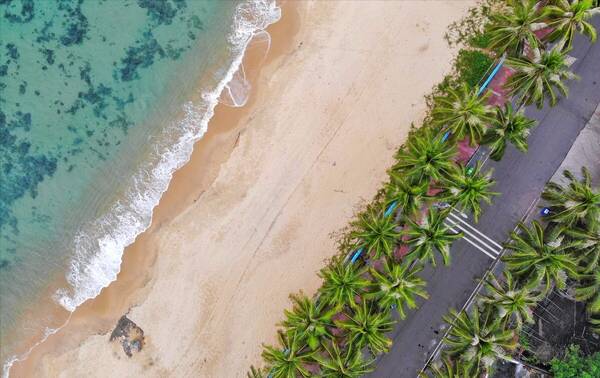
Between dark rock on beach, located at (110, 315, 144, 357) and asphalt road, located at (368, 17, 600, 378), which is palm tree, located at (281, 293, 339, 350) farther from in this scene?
dark rock on beach, located at (110, 315, 144, 357)

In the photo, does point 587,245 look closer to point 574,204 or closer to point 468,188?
point 574,204

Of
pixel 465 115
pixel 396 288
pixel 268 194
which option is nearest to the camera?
pixel 396 288

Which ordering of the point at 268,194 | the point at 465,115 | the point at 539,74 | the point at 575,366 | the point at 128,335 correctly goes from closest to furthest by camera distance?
the point at 465,115 → the point at 539,74 → the point at 575,366 → the point at 128,335 → the point at 268,194

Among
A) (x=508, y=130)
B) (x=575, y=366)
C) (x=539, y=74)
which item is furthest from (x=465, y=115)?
(x=575, y=366)

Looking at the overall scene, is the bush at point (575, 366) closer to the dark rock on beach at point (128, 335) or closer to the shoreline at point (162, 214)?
the shoreline at point (162, 214)

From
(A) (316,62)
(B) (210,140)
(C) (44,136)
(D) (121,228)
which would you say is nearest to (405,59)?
(A) (316,62)

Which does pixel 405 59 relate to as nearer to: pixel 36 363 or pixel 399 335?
pixel 399 335

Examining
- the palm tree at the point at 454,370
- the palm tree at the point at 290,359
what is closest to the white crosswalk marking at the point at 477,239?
the palm tree at the point at 454,370
